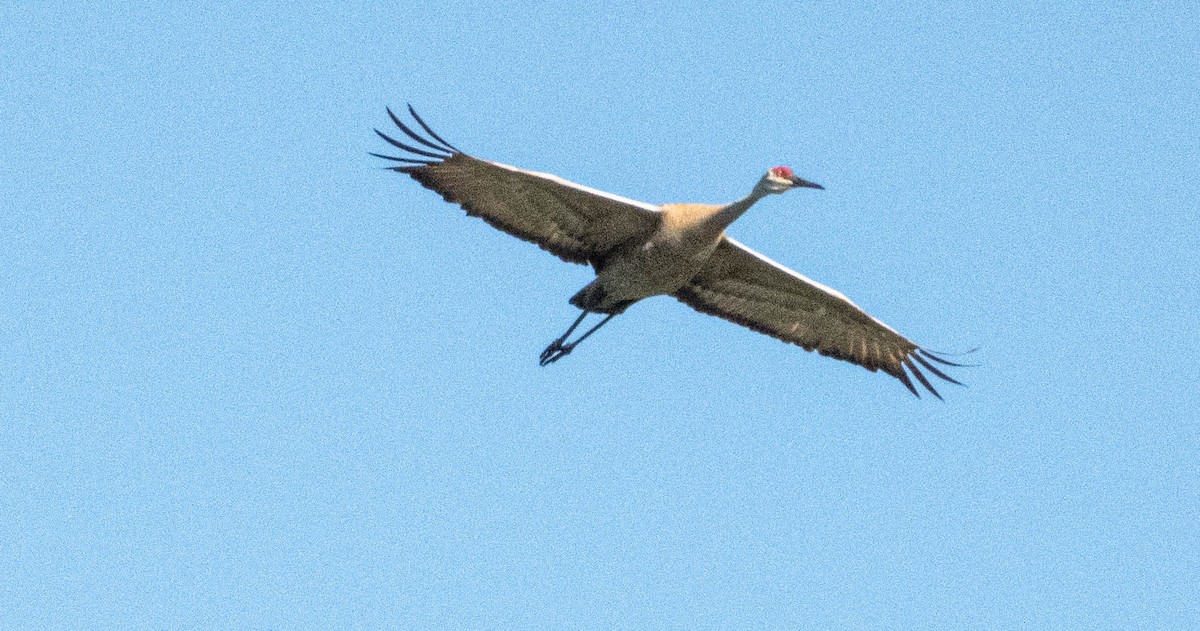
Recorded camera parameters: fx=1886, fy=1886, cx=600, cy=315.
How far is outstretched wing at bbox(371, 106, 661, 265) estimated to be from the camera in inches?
705

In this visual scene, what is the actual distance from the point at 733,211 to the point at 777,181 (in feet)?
1.75

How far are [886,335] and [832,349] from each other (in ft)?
2.05

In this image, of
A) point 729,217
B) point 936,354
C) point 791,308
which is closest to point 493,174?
point 729,217

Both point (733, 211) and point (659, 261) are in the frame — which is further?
point (659, 261)

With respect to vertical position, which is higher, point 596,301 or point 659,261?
point 659,261

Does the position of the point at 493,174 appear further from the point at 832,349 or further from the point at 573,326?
the point at 832,349

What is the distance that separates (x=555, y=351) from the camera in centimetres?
2030

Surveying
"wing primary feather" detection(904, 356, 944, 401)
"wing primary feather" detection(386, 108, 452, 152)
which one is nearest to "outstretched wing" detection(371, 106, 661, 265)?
"wing primary feather" detection(386, 108, 452, 152)

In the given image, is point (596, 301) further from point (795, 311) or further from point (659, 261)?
point (795, 311)

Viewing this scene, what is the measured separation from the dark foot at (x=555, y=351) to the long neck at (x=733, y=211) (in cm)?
273

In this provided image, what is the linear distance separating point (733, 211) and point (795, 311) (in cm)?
214

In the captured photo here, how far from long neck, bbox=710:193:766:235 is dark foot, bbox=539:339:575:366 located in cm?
273

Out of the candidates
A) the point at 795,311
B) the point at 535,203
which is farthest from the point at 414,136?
the point at 795,311

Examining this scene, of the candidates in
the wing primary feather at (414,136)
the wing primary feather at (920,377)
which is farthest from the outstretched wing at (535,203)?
the wing primary feather at (920,377)
